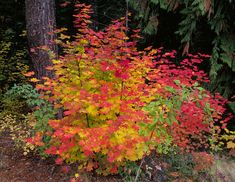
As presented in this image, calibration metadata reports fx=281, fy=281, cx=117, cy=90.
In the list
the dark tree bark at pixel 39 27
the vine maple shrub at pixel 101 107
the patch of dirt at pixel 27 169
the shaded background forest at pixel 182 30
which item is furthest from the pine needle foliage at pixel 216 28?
the patch of dirt at pixel 27 169

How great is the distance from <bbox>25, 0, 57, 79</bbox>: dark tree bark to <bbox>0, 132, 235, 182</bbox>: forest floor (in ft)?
5.66

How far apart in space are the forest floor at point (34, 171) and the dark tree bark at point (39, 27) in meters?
1.73

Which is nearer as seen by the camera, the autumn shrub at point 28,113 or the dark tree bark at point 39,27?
the autumn shrub at point 28,113

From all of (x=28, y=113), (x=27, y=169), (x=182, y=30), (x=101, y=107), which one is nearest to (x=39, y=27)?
(x=28, y=113)

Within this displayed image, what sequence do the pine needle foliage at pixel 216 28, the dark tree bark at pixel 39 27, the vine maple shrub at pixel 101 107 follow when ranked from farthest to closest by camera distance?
the dark tree bark at pixel 39 27 → the pine needle foliage at pixel 216 28 → the vine maple shrub at pixel 101 107

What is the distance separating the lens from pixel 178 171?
5340 mm

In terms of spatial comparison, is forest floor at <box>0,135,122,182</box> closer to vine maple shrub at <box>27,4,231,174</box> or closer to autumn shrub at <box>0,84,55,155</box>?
autumn shrub at <box>0,84,55,155</box>

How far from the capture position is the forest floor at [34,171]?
15.0 ft

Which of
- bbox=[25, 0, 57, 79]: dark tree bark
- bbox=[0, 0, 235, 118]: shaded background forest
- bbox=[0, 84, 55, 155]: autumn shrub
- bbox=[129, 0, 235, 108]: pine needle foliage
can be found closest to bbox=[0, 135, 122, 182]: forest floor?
bbox=[0, 84, 55, 155]: autumn shrub

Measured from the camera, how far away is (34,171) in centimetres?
473

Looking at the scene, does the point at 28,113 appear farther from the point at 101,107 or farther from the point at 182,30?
the point at 182,30

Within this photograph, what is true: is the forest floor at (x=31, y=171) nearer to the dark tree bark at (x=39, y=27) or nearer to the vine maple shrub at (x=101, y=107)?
the vine maple shrub at (x=101, y=107)

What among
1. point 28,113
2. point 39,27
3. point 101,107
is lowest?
point 28,113

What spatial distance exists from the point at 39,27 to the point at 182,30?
300 centimetres
